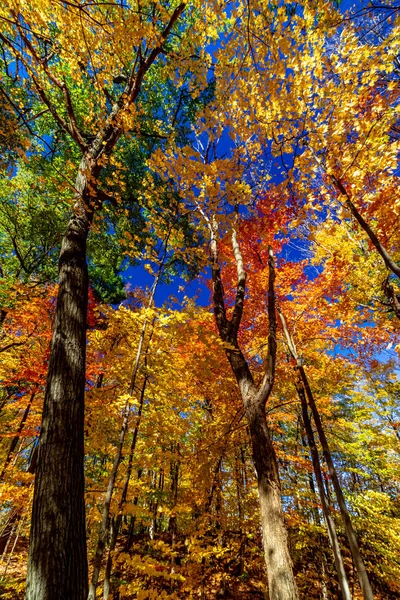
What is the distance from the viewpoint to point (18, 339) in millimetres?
8289

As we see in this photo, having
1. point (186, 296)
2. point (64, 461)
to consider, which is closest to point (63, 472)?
point (64, 461)

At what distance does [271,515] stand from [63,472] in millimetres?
2214

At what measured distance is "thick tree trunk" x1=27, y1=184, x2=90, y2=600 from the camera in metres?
1.66

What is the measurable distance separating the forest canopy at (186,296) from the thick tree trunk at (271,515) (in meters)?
0.02

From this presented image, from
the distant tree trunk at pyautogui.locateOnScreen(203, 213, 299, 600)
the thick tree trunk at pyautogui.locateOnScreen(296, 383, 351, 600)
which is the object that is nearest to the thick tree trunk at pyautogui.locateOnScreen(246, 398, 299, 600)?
the distant tree trunk at pyautogui.locateOnScreen(203, 213, 299, 600)

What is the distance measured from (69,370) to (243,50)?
5.34 meters

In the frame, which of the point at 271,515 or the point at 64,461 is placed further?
the point at 271,515

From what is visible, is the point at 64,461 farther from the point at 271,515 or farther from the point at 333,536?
the point at 333,536

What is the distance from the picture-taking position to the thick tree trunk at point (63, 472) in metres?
1.66

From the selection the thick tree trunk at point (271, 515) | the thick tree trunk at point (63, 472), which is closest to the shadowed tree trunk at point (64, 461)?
the thick tree trunk at point (63, 472)

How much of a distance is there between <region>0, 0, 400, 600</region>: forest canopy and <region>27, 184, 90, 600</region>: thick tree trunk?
0.04ft

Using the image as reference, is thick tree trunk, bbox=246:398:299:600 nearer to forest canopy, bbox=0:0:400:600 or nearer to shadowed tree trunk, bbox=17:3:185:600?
forest canopy, bbox=0:0:400:600

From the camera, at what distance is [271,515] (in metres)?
2.70

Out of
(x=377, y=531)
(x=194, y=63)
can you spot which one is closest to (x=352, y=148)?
(x=194, y=63)
